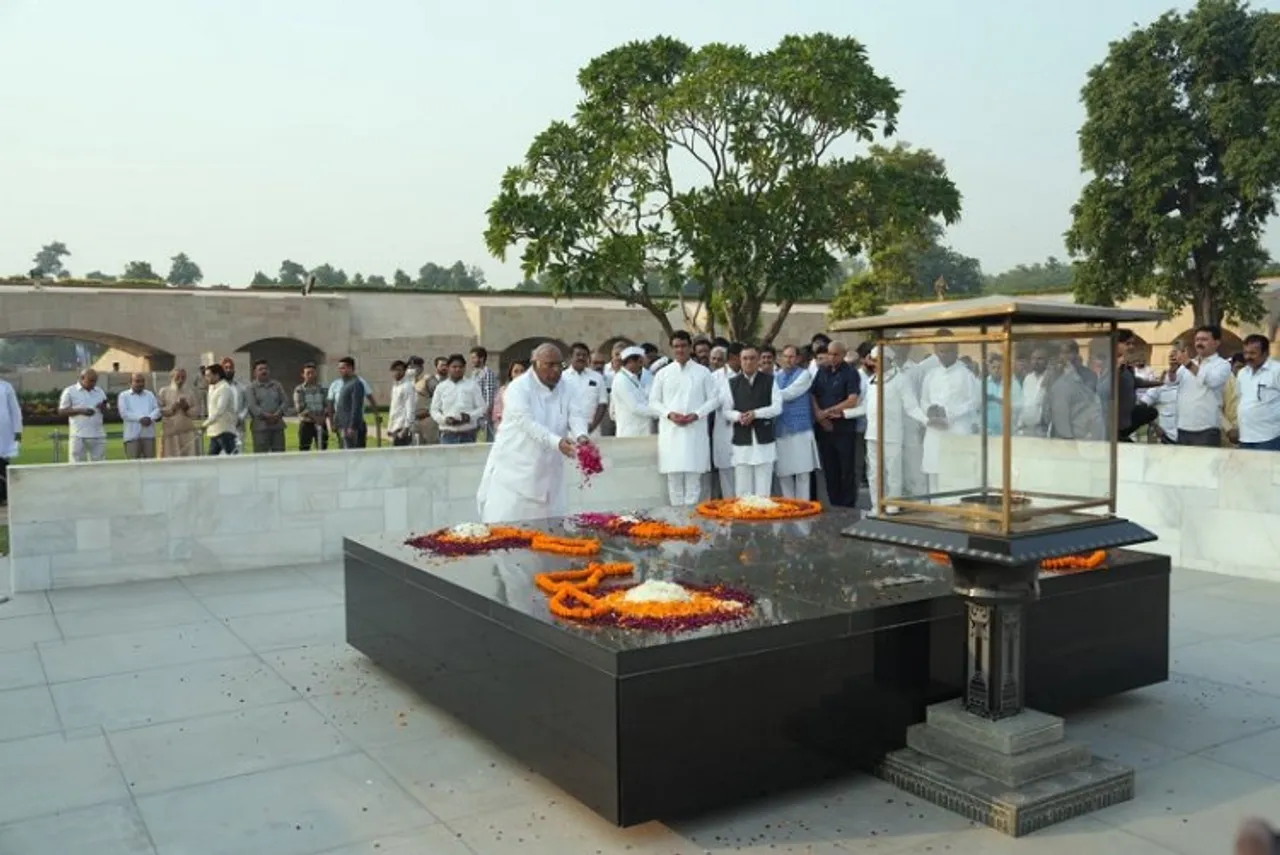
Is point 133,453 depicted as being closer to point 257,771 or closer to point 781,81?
point 257,771

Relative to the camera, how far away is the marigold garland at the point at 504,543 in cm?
568

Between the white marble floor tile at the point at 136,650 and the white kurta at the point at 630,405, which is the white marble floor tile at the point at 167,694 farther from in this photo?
the white kurta at the point at 630,405

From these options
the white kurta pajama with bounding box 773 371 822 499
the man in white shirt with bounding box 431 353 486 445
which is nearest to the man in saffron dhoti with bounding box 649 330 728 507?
the white kurta pajama with bounding box 773 371 822 499

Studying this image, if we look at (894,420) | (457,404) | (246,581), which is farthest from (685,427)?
(894,420)

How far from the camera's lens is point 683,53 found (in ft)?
75.7

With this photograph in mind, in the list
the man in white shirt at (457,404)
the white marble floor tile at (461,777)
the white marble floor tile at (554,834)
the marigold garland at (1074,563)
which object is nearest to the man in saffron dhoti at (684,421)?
the man in white shirt at (457,404)

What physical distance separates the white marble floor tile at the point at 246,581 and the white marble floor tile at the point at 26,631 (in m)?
1.03

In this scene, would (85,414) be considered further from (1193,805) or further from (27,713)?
(1193,805)

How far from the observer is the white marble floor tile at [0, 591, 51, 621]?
7.30m

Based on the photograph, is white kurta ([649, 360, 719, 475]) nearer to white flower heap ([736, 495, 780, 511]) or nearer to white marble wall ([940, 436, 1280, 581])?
white flower heap ([736, 495, 780, 511])

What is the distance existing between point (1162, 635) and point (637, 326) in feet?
97.6

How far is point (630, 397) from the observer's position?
36.4ft

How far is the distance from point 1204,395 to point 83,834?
30.4 feet

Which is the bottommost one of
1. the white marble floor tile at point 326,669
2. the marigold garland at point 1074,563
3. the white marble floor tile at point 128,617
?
the white marble floor tile at point 326,669
